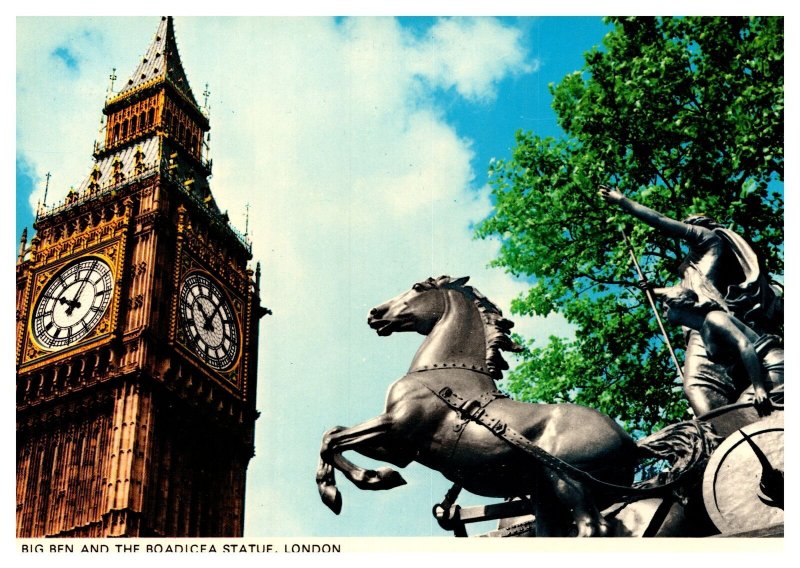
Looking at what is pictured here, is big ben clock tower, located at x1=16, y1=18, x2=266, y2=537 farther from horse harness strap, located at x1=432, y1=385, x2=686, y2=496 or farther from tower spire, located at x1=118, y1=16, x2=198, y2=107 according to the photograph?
horse harness strap, located at x1=432, y1=385, x2=686, y2=496

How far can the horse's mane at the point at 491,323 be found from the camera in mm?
9969

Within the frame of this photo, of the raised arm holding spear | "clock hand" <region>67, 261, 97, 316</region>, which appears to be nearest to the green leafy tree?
the raised arm holding spear

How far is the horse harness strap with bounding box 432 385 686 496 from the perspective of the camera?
920 cm

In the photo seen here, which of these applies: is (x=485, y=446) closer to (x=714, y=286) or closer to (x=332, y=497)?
(x=332, y=497)

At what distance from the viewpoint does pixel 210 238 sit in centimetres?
5972

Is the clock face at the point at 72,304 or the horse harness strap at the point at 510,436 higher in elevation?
the clock face at the point at 72,304

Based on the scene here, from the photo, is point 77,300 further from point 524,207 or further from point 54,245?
point 524,207

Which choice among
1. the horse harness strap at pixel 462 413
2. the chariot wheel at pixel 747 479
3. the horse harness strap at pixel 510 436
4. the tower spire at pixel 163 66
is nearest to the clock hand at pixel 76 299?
the tower spire at pixel 163 66

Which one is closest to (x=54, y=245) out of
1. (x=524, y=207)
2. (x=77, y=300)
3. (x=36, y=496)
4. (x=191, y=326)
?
(x=77, y=300)

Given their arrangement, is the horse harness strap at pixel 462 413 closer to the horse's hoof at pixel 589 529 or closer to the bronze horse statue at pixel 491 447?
the bronze horse statue at pixel 491 447

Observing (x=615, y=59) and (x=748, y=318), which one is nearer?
(x=748, y=318)

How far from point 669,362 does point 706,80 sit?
4341 mm

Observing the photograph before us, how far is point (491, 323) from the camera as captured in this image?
33.2ft

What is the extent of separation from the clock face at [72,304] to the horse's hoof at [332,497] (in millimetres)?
46146
